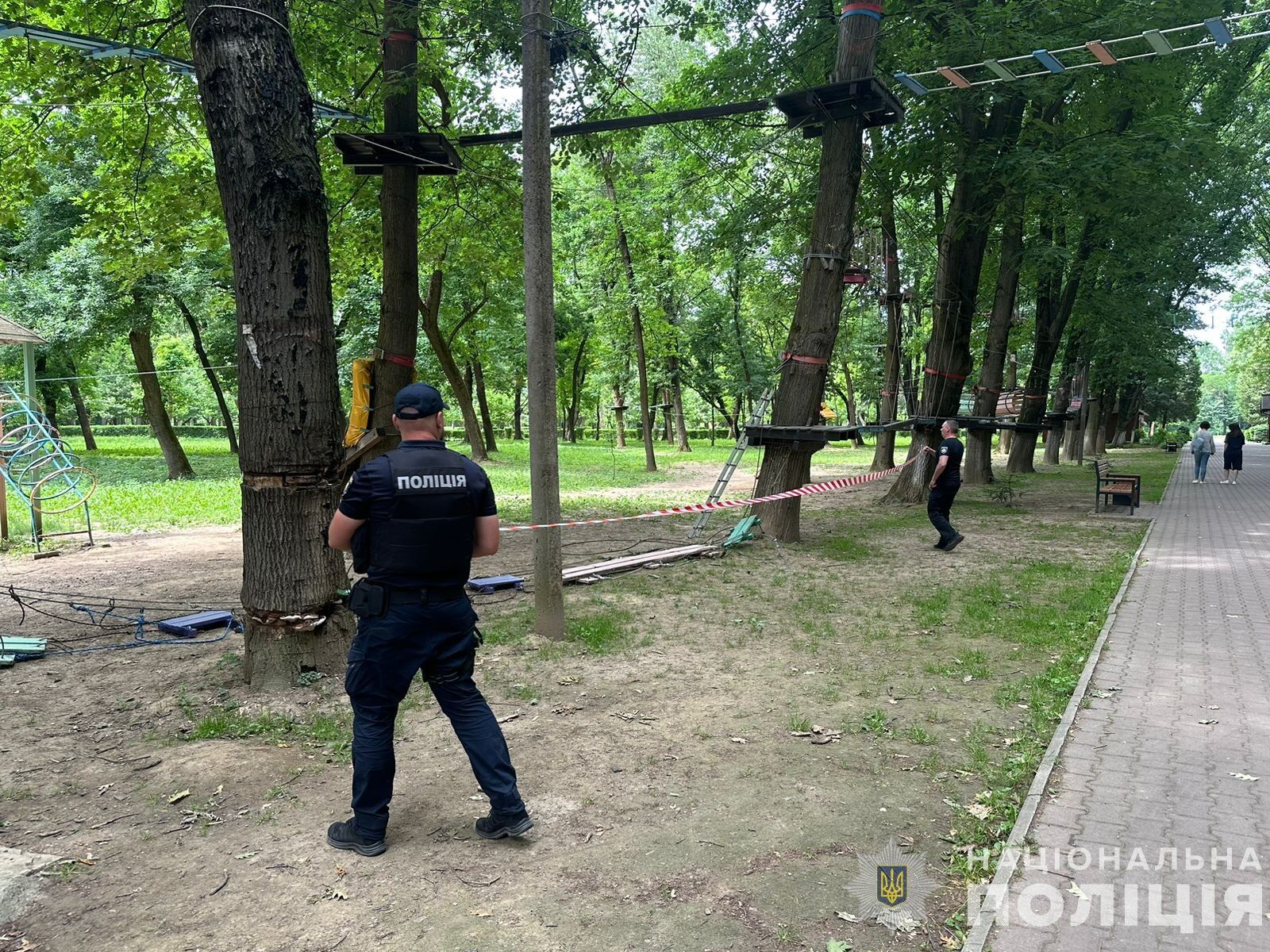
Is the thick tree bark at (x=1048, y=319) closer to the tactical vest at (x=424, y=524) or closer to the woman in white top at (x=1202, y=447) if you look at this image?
the woman in white top at (x=1202, y=447)

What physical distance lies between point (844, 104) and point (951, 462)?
479 cm

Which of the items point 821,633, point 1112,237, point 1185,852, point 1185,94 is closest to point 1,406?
point 821,633

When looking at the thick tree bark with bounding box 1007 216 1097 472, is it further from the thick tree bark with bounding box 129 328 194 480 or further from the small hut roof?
the thick tree bark with bounding box 129 328 194 480

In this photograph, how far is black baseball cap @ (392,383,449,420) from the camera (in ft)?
12.0

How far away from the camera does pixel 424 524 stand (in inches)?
138

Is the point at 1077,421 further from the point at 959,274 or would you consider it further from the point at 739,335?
the point at 959,274

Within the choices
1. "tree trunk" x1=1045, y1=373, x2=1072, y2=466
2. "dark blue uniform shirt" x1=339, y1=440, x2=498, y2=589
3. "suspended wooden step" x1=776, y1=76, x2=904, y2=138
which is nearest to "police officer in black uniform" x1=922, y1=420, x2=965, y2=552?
"suspended wooden step" x1=776, y1=76, x2=904, y2=138

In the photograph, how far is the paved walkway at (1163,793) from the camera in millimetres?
2941

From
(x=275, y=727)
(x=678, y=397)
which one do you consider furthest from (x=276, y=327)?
(x=678, y=397)

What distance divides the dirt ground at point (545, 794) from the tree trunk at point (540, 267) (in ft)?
Answer: 4.01

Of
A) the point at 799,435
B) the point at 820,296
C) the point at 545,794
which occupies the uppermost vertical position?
the point at 820,296

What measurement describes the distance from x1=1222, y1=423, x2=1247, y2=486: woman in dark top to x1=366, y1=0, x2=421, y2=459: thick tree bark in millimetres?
23790

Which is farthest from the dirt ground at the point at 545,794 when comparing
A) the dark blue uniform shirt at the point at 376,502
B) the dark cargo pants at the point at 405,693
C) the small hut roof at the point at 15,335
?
the small hut roof at the point at 15,335

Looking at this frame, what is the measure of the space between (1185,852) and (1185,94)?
929 inches
